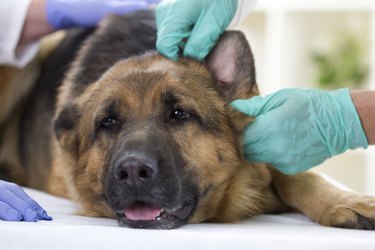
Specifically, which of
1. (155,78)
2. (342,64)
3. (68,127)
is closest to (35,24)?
(68,127)

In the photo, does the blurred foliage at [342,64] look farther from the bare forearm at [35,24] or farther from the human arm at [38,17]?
the bare forearm at [35,24]

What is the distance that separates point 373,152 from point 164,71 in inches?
86.5

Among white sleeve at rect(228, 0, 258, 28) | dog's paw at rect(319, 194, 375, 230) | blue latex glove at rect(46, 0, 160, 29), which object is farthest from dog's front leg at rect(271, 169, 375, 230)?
blue latex glove at rect(46, 0, 160, 29)

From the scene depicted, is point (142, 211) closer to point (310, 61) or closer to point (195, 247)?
point (195, 247)

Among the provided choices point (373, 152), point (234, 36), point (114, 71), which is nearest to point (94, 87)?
point (114, 71)

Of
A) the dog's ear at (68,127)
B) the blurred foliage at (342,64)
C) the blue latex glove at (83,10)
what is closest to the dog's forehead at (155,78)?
the dog's ear at (68,127)

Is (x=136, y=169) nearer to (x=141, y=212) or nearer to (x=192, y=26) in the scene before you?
(x=141, y=212)

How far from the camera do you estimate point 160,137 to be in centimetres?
154

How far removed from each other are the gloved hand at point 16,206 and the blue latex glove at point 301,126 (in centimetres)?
62

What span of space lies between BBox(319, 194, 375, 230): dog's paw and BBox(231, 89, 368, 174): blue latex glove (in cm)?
15

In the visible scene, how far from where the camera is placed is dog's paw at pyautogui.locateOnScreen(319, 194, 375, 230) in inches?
61.4

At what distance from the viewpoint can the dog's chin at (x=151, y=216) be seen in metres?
1.49

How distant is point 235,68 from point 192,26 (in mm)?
190

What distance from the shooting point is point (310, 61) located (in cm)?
419
